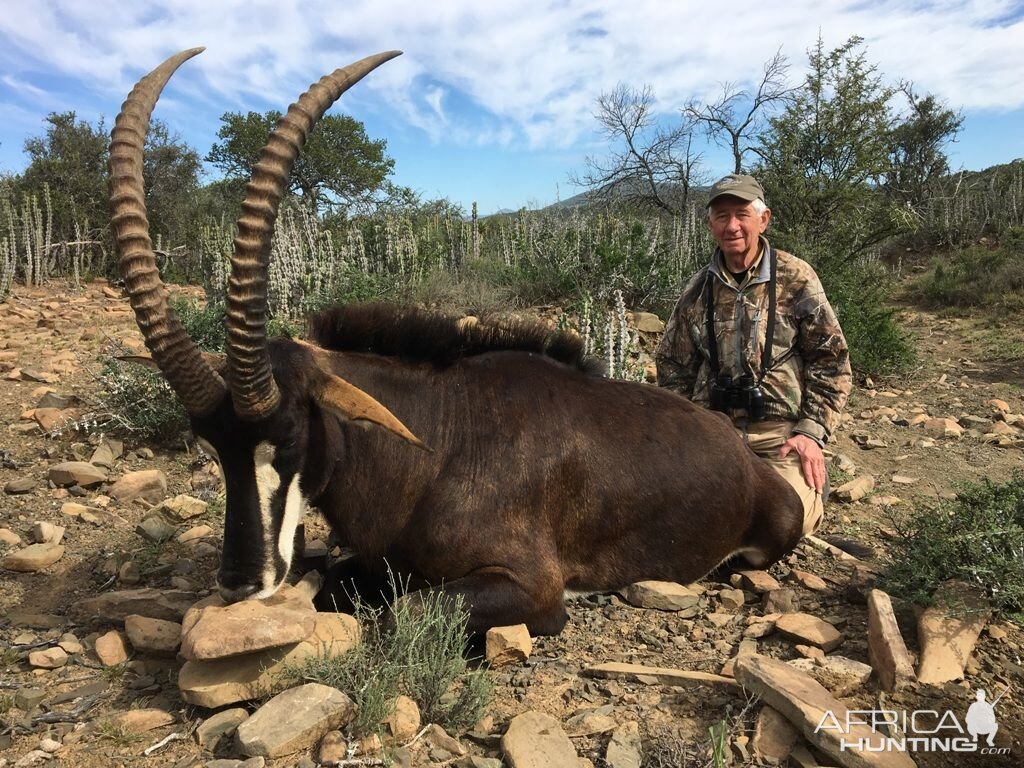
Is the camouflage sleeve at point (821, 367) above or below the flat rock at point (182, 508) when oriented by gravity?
above

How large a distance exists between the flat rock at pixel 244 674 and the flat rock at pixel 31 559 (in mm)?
2142

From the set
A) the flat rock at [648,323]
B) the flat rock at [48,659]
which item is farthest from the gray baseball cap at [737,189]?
the flat rock at [648,323]

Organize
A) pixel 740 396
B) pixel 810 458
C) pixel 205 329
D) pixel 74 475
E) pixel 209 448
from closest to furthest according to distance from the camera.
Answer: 1. pixel 209 448
2. pixel 810 458
3. pixel 740 396
4. pixel 74 475
5. pixel 205 329

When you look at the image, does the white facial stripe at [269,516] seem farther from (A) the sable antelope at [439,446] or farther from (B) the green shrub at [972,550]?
(B) the green shrub at [972,550]

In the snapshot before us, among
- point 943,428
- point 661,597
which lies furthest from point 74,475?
point 943,428

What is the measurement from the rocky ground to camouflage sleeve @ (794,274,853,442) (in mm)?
892

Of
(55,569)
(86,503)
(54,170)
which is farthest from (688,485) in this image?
(54,170)

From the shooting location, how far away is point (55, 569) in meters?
4.54

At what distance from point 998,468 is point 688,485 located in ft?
15.1

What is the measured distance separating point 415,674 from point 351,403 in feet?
4.08

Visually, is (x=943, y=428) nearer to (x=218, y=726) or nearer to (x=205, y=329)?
(x=218, y=726)

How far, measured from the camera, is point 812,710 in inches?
104

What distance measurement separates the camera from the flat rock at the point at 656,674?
Result: 3158mm

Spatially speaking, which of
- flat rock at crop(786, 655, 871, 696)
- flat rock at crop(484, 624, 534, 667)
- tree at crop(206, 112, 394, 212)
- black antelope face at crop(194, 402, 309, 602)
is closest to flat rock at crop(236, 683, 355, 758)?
black antelope face at crop(194, 402, 309, 602)
